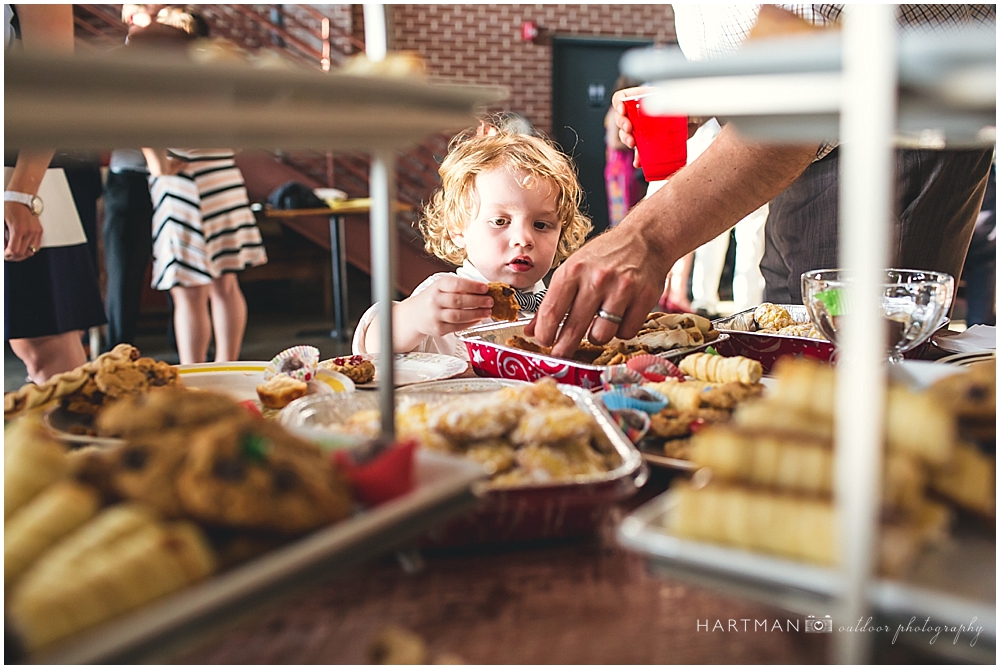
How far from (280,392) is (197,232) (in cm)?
276

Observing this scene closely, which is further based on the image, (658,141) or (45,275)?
(45,275)

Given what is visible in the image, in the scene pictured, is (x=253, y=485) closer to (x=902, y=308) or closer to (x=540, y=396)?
(x=540, y=396)

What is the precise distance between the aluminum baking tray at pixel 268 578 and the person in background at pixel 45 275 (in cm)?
197

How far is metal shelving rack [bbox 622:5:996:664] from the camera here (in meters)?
0.47

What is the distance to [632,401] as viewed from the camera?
3.52ft

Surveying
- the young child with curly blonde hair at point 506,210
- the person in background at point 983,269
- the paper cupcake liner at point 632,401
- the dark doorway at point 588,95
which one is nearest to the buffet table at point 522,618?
the paper cupcake liner at point 632,401

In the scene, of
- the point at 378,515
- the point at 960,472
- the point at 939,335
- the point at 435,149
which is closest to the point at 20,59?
the point at 378,515

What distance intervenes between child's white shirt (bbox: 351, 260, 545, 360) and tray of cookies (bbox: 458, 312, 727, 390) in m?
0.24

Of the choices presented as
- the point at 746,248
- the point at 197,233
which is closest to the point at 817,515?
the point at 197,233

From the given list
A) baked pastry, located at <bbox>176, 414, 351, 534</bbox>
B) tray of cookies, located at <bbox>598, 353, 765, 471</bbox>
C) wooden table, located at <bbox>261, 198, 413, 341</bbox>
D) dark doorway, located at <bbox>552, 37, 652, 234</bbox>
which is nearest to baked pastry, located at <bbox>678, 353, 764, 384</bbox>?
tray of cookies, located at <bbox>598, 353, 765, 471</bbox>

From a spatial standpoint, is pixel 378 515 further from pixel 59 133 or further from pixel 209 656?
pixel 59 133

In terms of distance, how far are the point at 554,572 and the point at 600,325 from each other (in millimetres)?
662

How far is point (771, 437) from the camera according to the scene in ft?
1.95

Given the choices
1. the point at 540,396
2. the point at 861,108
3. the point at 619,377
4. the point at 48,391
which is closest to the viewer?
the point at 861,108
